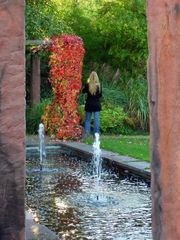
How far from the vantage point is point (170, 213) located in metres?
2.85

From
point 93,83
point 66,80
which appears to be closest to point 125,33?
point 93,83

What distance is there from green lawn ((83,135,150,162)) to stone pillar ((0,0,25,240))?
7384mm

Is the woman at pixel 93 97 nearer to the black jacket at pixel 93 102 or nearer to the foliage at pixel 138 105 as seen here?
the black jacket at pixel 93 102

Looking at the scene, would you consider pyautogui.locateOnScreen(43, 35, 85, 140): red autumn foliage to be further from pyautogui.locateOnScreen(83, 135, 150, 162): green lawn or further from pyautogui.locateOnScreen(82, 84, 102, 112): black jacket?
pyautogui.locateOnScreen(83, 135, 150, 162): green lawn

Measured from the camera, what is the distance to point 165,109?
2.80m

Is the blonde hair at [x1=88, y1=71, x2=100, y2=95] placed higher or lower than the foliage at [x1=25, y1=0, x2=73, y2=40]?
lower

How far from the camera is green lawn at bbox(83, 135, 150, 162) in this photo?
476 inches

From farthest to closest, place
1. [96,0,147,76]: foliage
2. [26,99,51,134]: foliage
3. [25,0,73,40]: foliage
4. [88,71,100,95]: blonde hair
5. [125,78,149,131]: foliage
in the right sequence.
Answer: [96,0,147,76]: foliage → [125,78,149,131]: foliage → [26,99,51,134]: foliage → [25,0,73,40]: foliage → [88,71,100,95]: blonde hair

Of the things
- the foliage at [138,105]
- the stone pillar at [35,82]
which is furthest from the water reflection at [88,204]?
the stone pillar at [35,82]

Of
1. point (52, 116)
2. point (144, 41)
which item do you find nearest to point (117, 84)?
point (144, 41)

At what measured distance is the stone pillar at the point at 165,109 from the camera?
2.79 meters

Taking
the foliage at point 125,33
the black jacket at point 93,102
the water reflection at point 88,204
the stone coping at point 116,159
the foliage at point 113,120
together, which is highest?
the foliage at point 125,33

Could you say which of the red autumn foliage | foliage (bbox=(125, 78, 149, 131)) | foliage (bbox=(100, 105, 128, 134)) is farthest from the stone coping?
foliage (bbox=(125, 78, 149, 131))

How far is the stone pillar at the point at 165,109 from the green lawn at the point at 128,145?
8.27 metres
